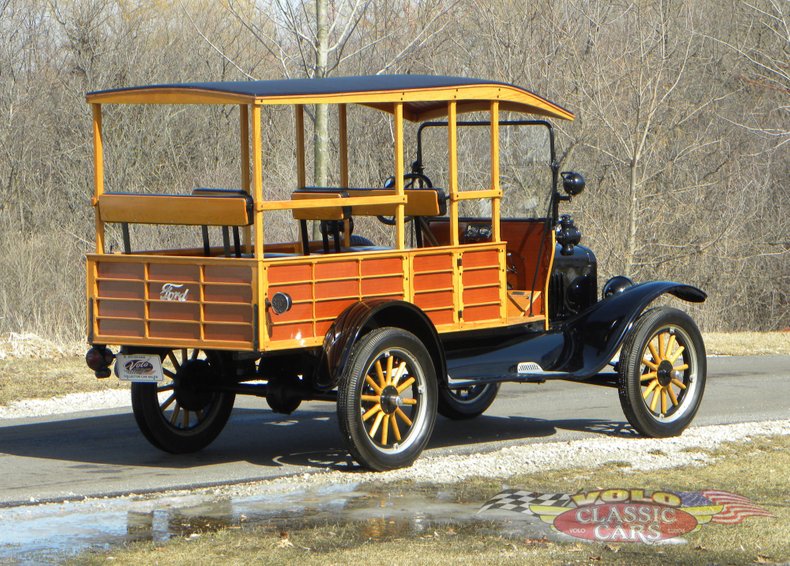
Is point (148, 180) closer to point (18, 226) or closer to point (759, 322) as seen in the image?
point (18, 226)

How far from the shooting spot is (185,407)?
358 inches

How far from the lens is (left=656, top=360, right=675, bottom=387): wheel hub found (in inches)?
376

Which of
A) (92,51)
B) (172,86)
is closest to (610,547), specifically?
(172,86)

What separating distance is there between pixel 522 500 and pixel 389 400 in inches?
49.8

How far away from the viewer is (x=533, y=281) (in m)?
9.71

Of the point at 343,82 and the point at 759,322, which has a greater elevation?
the point at 343,82

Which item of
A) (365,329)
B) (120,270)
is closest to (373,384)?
(365,329)

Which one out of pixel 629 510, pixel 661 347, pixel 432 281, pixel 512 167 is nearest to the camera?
pixel 629 510

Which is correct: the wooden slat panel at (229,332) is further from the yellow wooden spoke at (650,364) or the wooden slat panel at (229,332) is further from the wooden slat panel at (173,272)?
the yellow wooden spoke at (650,364)

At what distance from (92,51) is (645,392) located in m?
21.1

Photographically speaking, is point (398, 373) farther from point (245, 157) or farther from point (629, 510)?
point (245, 157)

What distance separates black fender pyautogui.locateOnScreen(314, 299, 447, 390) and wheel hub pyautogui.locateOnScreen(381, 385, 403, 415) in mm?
385

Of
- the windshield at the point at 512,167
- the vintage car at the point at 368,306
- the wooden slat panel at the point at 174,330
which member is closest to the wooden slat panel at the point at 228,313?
A: the vintage car at the point at 368,306

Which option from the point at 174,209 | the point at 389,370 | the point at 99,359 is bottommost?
the point at 389,370
